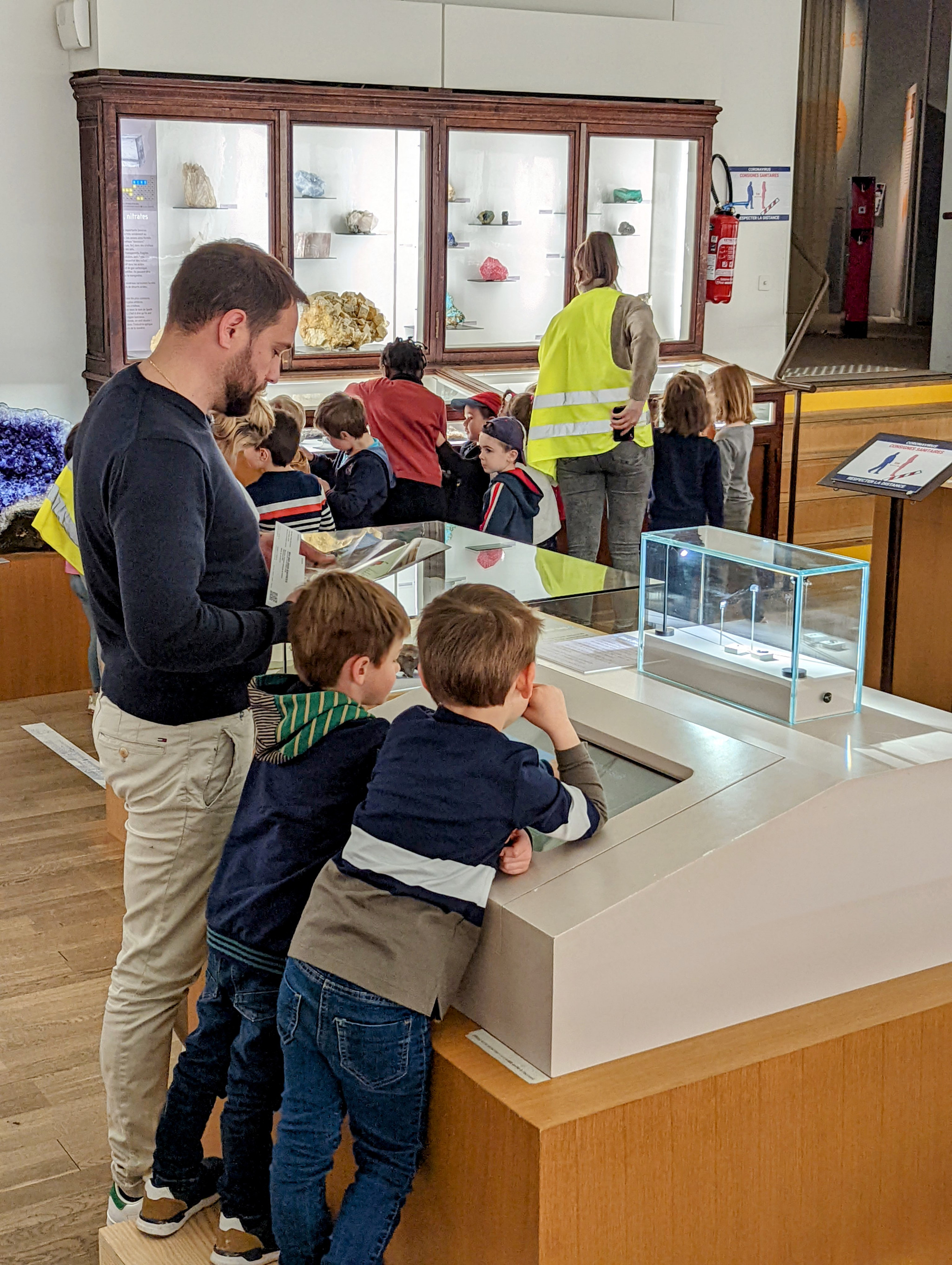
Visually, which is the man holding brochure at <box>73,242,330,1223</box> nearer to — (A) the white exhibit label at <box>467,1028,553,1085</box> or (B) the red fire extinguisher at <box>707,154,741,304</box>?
(A) the white exhibit label at <box>467,1028,553,1085</box>

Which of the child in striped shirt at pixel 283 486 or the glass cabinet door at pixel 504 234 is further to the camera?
the glass cabinet door at pixel 504 234

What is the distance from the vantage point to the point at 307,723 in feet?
6.28

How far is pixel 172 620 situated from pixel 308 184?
5.19m

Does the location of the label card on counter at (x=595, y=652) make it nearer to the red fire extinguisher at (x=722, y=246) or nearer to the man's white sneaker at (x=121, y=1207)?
the man's white sneaker at (x=121, y=1207)

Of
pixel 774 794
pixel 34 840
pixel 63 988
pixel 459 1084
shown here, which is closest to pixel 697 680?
pixel 774 794

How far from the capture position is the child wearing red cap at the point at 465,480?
5.50 meters

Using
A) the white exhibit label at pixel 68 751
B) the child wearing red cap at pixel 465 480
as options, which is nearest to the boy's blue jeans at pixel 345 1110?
the white exhibit label at pixel 68 751

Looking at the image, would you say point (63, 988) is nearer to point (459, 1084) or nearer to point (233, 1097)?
point (233, 1097)

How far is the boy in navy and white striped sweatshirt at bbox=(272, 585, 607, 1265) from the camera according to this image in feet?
5.64

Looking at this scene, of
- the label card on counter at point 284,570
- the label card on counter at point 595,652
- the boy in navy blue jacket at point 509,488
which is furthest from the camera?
the boy in navy blue jacket at point 509,488

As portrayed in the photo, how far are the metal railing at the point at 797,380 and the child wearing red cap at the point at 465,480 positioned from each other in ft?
7.35

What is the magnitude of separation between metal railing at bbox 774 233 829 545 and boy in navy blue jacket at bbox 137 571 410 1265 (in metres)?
5.59

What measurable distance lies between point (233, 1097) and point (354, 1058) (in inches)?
13.0

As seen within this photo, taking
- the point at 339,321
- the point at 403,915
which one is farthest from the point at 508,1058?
the point at 339,321
